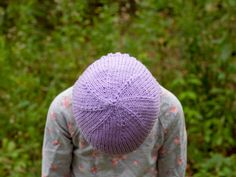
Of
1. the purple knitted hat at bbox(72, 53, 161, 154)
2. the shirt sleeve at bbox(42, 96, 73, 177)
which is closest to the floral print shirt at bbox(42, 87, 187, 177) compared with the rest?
the shirt sleeve at bbox(42, 96, 73, 177)

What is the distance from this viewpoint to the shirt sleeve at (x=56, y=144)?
1681 mm

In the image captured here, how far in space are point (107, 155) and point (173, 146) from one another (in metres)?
0.22

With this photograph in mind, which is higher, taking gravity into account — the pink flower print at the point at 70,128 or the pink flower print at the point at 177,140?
the pink flower print at the point at 70,128

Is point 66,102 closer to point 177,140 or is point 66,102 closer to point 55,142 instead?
point 55,142

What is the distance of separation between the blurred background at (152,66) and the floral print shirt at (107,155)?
3.37 ft

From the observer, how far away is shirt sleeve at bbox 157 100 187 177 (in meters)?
1.70

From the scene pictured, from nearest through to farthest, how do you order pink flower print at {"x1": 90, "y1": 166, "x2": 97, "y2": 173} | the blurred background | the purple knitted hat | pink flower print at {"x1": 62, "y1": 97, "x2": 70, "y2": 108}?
the purple knitted hat < pink flower print at {"x1": 62, "y1": 97, "x2": 70, "y2": 108} < pink flower print at {"x1": 90, "y1": 166, "x2": 97, "y2": 173} < the blurred background

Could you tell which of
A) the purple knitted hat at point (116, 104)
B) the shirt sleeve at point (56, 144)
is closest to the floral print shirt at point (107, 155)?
the shirt sleeve at point (56, 144)

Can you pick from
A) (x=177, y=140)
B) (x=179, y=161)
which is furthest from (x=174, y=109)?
(x=179, y=161)

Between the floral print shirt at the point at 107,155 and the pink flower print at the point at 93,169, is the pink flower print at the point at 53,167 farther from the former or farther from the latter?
the pink flower print at the point at 93,169

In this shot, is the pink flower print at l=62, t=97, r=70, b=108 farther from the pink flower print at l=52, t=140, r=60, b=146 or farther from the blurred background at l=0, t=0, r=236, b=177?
the blurred background at l=0, t=0, r=236, b=177

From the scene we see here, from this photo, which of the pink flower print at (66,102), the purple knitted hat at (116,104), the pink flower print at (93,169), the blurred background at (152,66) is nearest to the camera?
the purple knitted hat at (116,104)

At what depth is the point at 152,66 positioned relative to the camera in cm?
324

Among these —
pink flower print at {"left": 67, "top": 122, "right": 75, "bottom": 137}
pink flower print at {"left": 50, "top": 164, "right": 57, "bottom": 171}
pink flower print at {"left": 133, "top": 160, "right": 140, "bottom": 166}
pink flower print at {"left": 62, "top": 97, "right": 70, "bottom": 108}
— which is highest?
pink flower print at {"left": 62, "top": 97, "right": 70, "bottom": 108}
